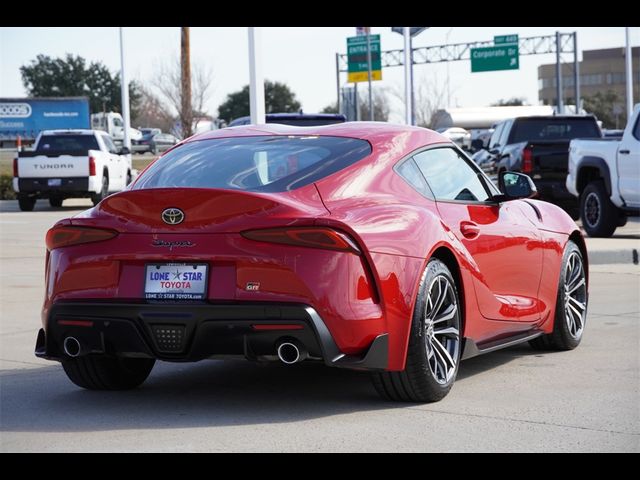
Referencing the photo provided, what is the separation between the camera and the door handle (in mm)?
6742

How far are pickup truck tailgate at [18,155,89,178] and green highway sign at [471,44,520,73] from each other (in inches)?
1810

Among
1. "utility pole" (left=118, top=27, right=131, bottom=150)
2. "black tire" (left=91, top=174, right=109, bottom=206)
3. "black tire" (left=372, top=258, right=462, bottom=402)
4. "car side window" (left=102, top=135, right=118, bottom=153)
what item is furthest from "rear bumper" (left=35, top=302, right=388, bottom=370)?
"utility pole" (left=118, top=27, right=131, bottom=150)

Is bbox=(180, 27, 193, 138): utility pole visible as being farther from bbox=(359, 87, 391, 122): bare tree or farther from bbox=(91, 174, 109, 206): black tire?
bbox=(359, 87, 391, 122): bare tree

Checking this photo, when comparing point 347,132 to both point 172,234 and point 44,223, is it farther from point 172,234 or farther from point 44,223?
point 44,223

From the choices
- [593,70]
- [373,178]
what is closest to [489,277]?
[373,178]

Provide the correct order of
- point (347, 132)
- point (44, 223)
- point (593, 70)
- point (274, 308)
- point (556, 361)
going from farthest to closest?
point (593, 70), point (44, 223), point (556, 361), point (347, 132), point (274, 308)

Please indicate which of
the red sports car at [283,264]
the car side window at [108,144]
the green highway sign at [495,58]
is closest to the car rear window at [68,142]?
the car side window at [108,144]

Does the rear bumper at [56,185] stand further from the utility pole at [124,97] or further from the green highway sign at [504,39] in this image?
the green highway sign at [504,39]

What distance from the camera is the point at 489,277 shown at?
22.9 feet

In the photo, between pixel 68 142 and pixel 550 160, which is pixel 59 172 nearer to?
pixel 68 142

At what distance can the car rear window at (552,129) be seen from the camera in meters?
22.0

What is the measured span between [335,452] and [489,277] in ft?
7.00

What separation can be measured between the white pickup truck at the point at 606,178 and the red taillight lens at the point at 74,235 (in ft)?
39.7

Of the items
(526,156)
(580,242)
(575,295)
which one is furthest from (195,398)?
(526,156)
